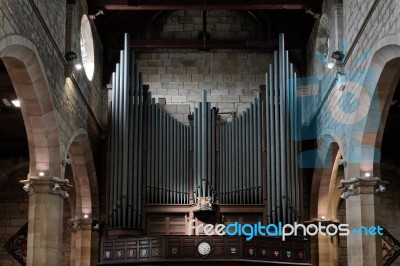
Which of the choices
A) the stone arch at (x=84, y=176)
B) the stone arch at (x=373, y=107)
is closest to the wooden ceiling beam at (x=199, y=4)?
the stone arch at (x=84, y=176)

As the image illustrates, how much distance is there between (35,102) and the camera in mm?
17219

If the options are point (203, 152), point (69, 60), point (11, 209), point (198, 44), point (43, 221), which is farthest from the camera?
point (11, 209)

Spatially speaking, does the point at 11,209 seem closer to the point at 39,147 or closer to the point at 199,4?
the point at 39,147

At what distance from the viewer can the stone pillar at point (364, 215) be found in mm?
17594

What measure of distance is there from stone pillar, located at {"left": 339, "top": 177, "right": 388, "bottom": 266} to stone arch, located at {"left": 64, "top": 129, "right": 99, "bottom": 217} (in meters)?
7.85

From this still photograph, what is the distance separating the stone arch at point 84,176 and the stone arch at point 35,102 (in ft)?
11.6

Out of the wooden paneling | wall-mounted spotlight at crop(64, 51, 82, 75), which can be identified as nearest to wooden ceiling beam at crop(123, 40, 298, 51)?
wall-mounted spotlight at crop(64, 51, 82, 75)

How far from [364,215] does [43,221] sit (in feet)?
23.8

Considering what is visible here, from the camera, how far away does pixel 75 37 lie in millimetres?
20469

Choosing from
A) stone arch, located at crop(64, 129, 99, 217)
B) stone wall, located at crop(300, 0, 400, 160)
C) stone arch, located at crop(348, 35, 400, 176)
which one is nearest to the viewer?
stone wall, located at crop(300, 0, 400, 160)

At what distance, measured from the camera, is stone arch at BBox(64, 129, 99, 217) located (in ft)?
73.6

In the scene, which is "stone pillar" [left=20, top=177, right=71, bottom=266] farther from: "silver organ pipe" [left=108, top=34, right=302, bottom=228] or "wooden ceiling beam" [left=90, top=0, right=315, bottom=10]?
"wooden ceiling beam" [left=90, top=0, right=315, bottom=10]

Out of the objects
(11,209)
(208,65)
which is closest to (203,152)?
(208,65)

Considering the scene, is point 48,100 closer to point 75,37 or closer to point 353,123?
point 75,37
